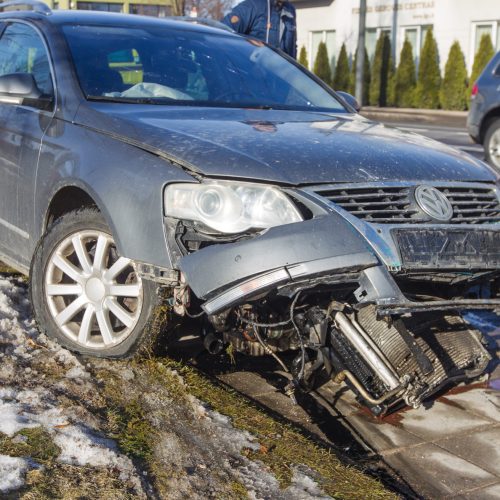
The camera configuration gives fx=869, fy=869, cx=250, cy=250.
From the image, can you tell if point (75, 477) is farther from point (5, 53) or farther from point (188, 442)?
point (5, 53)

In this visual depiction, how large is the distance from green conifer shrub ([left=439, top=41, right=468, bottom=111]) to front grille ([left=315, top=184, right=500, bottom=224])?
24886mm

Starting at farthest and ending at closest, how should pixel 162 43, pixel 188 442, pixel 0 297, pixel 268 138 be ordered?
pixel 162 43, pixel 0 297, pixel 268 138, pixel 188 442

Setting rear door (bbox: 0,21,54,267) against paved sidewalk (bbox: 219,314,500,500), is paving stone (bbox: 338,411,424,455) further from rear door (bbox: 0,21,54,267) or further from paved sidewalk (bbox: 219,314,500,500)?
rear door (bbox: 0,21,54,267)

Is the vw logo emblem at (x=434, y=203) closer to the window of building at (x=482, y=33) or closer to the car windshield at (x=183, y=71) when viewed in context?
the car windshield at (x=183, y=71)

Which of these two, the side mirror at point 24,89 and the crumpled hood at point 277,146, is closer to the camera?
the crumpled hood at point 277,146

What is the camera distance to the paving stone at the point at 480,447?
11.4ft

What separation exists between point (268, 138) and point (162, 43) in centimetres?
149

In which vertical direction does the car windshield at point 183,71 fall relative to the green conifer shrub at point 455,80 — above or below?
above

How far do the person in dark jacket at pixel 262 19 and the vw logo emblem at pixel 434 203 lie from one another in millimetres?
Result: 5008

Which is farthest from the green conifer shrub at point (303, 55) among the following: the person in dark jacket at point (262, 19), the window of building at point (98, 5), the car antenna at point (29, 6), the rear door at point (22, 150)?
the rear door at point (22, 150)

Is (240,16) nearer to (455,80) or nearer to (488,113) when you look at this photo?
(488,113)

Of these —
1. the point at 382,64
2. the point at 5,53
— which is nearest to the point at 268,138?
the point at 5,53

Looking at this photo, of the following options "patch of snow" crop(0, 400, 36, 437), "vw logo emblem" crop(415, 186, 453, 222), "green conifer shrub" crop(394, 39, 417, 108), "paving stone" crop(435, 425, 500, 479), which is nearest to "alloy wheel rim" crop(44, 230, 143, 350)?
"patch of snow" crop(0, 400, 36, 437)

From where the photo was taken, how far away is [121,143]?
3.78m
